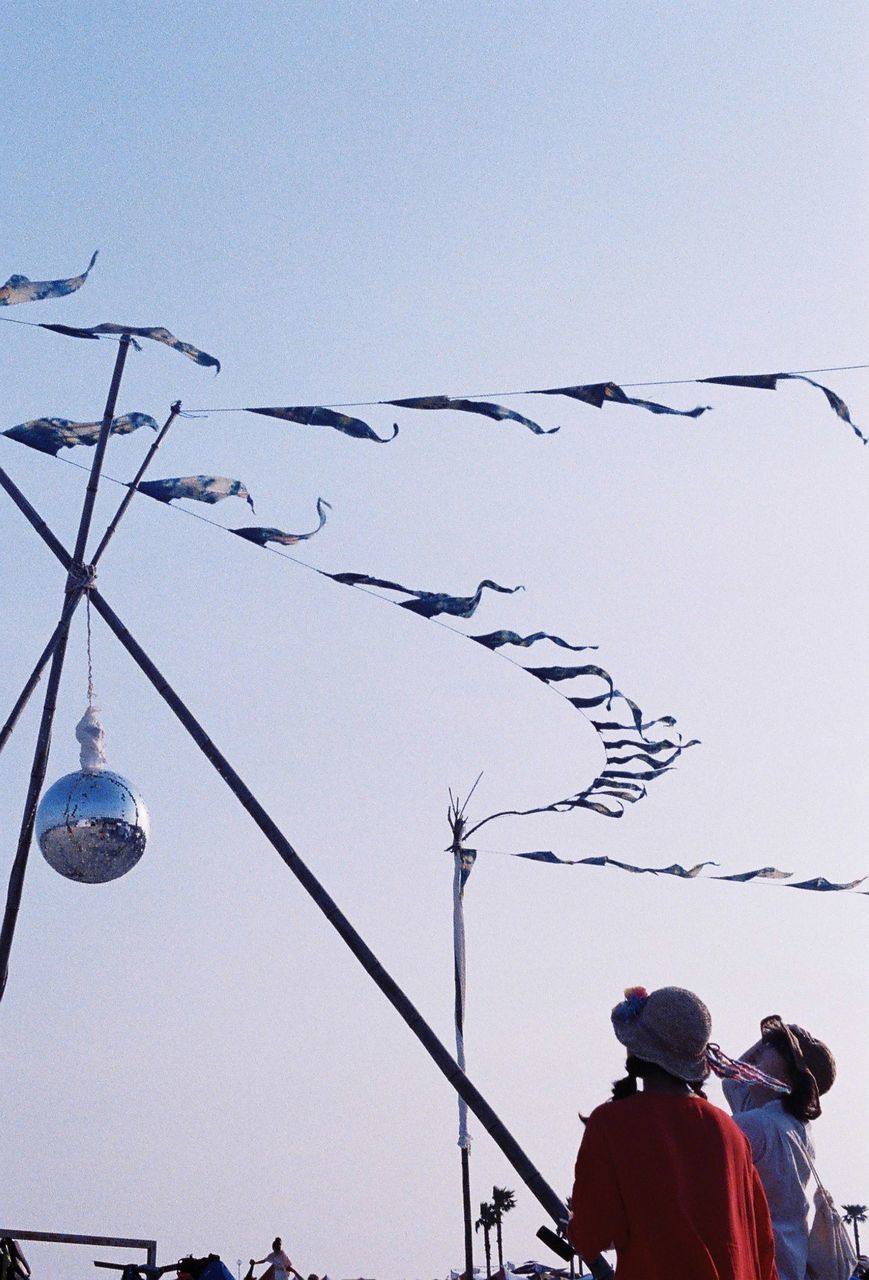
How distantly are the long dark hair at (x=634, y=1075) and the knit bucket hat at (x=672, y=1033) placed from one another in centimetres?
1

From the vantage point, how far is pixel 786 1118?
19.0 ft

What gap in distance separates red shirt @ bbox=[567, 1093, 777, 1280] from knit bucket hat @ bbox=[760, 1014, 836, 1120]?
1278 millimetres

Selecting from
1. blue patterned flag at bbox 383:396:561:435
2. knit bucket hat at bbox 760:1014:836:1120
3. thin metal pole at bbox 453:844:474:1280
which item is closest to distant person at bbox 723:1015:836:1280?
knit bucket hat at bbox 760:1014:836:1120

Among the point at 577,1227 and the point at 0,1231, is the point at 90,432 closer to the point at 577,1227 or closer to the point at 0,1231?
the point at 0,1231

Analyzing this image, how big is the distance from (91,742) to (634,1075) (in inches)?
182

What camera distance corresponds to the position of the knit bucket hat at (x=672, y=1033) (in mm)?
4730

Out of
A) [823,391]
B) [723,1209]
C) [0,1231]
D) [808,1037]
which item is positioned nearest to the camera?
[723,1209]

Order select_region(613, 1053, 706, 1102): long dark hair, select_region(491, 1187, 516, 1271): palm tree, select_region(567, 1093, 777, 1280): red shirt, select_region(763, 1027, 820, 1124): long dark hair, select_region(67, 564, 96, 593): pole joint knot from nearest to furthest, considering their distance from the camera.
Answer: select_region(567, 1093, 777, 1280): red shirt, select_region(613, 1053, 706, 1102): long dark hair, select_region(763, 1027, 820, 1124): long dark hair, select_region(67, 564, 96, 593): pole joint knot, select_region(491, 1187, 516, 1271): palm tree

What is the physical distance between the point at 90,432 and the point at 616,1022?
5427mm

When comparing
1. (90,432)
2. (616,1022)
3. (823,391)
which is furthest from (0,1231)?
(823,391)

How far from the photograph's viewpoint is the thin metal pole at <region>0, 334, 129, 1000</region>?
28.0 ft

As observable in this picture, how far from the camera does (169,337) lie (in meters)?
8.80

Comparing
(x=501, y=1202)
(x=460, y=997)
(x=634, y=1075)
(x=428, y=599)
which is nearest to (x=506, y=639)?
(x=428, y=599)

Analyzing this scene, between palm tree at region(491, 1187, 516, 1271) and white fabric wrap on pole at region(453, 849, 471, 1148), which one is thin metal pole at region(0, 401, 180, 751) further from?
palm tree at region(491, 1187, 516, 1271)
